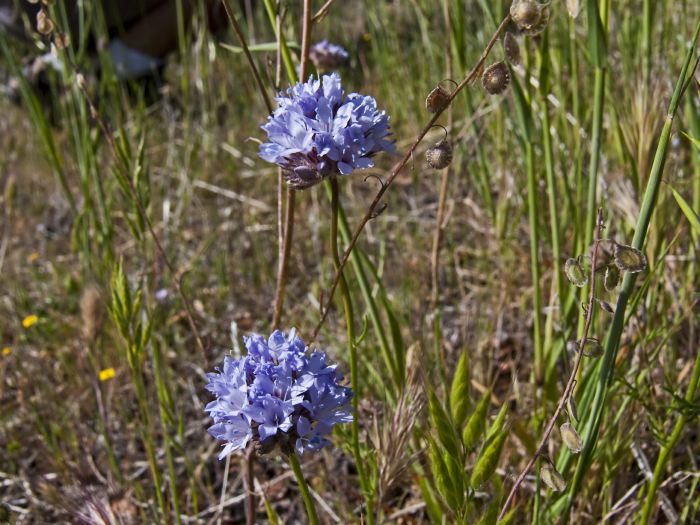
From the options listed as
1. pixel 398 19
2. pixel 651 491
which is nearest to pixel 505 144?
pixel 651 491

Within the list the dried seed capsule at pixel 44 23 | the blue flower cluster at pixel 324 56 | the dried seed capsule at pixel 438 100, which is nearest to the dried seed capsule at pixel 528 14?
the dried seed capsule at pixel 438 100

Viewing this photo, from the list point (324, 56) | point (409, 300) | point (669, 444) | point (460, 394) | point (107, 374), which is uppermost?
point (324, 56)

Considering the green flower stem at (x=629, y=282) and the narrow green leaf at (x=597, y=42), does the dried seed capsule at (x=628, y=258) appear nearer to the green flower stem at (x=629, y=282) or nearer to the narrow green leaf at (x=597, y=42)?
the green flower stem at (x=629, y=282)

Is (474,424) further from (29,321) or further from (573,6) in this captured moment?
(29,321)

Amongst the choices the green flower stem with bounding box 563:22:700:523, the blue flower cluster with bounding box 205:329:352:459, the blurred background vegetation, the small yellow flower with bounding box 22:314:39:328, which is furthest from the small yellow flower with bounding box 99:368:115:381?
the green flower stem with bounding box 563:22:700:523

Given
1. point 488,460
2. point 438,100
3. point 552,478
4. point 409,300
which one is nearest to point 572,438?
point 552,478

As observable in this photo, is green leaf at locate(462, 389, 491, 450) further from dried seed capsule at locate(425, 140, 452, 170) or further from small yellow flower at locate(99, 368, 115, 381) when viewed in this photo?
small yellow flower at locate(99, 368, 115, 381)
